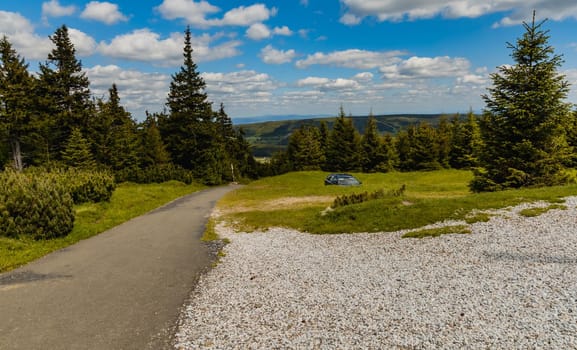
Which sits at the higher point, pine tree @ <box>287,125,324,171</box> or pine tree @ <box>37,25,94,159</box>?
pine tree @ <box>37,25,94,159</box>

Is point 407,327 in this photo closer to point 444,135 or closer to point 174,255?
point 174,255

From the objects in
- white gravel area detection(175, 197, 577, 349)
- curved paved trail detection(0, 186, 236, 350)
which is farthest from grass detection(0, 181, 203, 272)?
white gravel area detection(175, 197, 577, 349)

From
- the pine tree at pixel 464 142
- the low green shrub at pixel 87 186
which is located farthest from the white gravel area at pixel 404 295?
the pine tree at pixel 464 142

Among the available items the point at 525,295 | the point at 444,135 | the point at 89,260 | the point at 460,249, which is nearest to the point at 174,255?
the point at 89,260

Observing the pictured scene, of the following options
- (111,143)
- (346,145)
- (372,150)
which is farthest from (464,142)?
(111,143)

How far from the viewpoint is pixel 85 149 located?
42500 millimetres

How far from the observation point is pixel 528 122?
21812 millimetres

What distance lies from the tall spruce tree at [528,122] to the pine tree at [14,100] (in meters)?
44.2

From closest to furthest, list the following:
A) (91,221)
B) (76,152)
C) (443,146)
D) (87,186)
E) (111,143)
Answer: (91,221), (87,186), (76,152), (111,143), (443,146)

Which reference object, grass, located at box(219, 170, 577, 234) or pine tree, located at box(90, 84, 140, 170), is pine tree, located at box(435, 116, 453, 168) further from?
pine tree, located at box(90, 84, 140, 170)

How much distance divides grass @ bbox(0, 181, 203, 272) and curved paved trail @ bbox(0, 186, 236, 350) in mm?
607

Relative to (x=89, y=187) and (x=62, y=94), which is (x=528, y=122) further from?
(x=62, y=94)

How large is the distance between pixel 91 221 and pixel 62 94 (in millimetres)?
34060

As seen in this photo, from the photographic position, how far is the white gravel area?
6.45 metres
